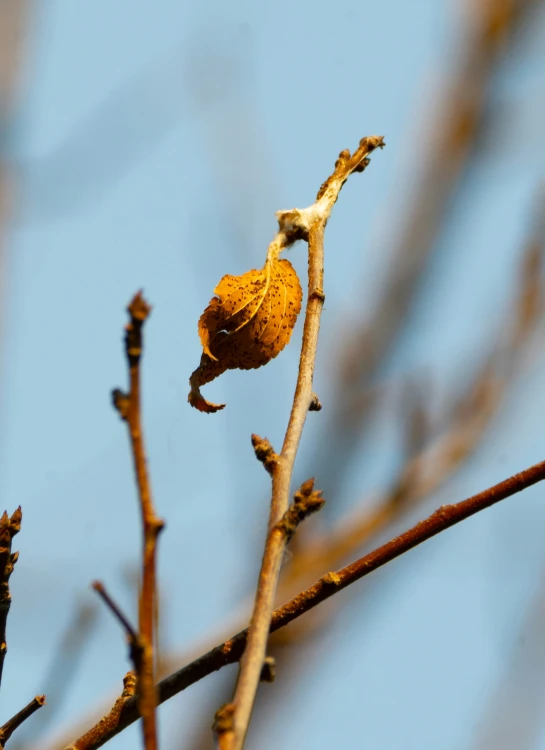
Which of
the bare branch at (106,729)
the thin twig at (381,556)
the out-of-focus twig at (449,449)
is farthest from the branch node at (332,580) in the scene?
the out-of-focus twig at (449,449)

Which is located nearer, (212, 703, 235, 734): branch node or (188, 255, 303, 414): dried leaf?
(212, 703, 235, 734): branch node

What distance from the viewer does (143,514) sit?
1.92 ft

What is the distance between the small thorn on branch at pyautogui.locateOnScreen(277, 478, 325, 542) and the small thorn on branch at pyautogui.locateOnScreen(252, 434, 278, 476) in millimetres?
37

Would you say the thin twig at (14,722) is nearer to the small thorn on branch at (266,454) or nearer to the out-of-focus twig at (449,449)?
the small thorn on branch at (266,454)

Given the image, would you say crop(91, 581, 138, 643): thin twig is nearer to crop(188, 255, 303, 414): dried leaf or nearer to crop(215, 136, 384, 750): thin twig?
crop(215, 136, 384, 750): thin twig

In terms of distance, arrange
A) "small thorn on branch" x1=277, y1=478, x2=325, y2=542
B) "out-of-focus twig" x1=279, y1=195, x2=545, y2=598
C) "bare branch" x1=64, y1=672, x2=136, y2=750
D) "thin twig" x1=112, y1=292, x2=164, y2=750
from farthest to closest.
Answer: "out-of-focus twig" x1=279, y1=195, x2=545, y2=598 < "bare branch" x1=64, y1=672, x2=136, y2=750 < "small thorn on branch" x1=277, y1=478, x2=325, y2=542 < "thin twig" x1=112, y1=292, x2=164, y2=750

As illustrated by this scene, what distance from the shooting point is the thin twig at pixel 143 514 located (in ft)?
1.83

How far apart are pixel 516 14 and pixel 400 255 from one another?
1.08 metres

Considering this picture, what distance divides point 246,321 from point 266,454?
0.27 meters

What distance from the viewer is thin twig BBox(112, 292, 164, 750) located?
1.83 feet

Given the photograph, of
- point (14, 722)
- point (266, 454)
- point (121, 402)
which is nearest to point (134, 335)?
point (121, 402)

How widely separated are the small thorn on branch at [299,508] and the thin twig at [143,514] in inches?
6.7

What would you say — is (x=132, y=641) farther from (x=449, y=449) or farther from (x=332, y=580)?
(x=449, y=449)

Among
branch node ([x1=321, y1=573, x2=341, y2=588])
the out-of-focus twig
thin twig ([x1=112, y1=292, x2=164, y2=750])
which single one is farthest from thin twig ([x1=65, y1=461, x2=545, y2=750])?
the out-of-focus twig
